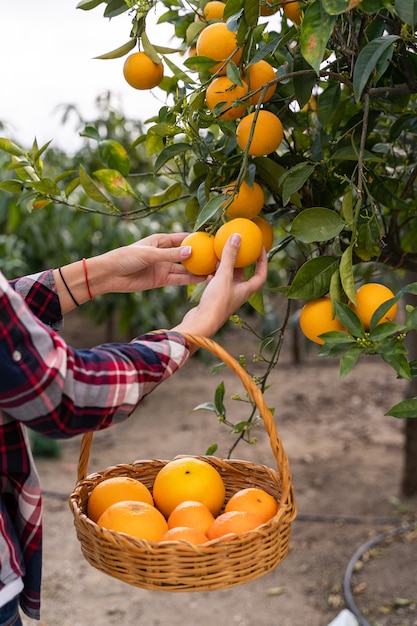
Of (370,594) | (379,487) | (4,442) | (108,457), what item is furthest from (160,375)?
(108,457)

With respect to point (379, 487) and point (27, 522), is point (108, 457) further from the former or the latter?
point (27, 522)

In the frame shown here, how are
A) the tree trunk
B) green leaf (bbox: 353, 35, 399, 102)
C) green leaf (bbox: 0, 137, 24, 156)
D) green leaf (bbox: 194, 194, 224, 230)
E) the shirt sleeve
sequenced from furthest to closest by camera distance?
the tree trunk → green leaf (bbox: 0, 137, 24, 156) → green leaf (bbox: 194, 194, 224, 230) → green leaf (bbox: 353, 35, 399, 102) → the shirt sleeve

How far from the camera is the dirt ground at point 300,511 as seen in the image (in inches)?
81.0

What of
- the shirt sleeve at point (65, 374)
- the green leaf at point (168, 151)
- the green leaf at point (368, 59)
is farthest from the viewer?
the green leaf at point (168, 151)

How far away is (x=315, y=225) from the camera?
3.16ft

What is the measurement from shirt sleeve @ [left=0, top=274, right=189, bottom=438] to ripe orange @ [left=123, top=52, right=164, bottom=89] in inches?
19.1

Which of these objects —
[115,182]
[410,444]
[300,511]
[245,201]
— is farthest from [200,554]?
[300,511]

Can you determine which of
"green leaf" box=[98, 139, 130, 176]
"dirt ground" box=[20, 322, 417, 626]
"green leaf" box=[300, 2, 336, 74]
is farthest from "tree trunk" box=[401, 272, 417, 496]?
"green leaf" box=[300, 2, 336, 74]

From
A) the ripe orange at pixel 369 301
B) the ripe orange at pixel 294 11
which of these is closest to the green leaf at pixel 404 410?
the ripe orange at pixel 369 301

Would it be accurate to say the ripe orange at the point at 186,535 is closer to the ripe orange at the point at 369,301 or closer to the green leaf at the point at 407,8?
the ripe orange at the point at 369,301

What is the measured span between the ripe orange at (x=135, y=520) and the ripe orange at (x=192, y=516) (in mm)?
18

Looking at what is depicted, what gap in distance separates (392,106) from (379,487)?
1808mm

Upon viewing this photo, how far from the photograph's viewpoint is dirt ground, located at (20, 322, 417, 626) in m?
2.06

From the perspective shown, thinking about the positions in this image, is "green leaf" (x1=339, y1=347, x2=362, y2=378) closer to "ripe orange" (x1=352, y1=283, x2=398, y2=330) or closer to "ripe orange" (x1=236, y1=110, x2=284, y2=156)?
"ripe orange" (x1=352, y1=283, x2=398, y2=330)
